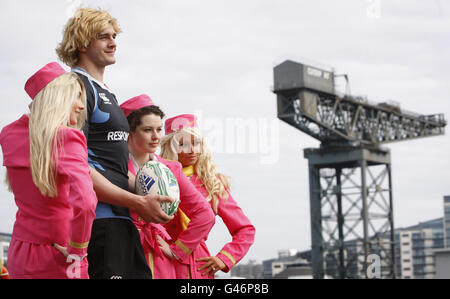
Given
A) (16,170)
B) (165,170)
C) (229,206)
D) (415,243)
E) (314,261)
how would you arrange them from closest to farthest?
(16,170) → (165,170) → (229,206) → (314,261) → (415,243)

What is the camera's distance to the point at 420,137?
1955 inches

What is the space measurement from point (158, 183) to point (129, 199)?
195 mm

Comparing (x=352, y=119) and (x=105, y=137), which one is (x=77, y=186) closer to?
(x=105, y=137)

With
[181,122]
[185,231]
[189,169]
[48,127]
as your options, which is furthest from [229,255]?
[48,127]

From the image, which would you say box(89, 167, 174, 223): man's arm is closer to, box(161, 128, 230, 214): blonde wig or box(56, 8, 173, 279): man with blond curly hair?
box(56, 8, 173, 279): man with blond curly hair

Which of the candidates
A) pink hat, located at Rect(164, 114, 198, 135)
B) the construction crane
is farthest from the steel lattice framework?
pink hat, located at Rect(164, 114, 198, 135)

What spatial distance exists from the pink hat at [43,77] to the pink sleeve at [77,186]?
1.74ft

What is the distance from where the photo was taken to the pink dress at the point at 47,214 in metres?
3.41

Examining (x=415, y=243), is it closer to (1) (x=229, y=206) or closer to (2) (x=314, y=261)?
(2) (x=314, y=261)

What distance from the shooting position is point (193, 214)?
4555 millimetres

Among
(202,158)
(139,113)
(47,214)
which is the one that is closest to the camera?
(47,214)
